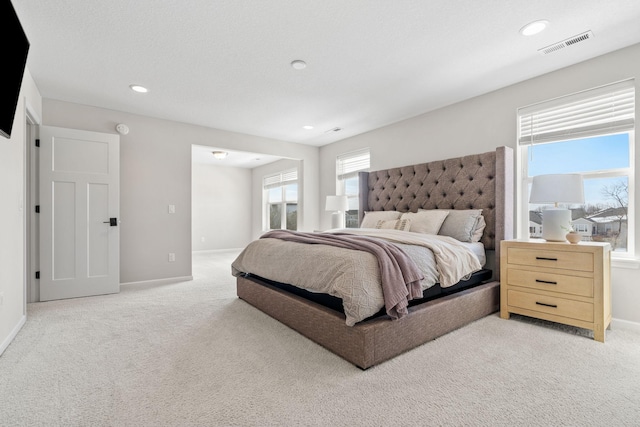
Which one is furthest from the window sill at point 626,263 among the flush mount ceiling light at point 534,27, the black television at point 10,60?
the black television at point 10,60

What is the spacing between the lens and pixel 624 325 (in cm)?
246

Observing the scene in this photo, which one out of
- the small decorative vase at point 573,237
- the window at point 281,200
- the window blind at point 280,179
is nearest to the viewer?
the small decorative vase at point 573,237

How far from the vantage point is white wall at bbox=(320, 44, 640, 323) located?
2479 millimetres

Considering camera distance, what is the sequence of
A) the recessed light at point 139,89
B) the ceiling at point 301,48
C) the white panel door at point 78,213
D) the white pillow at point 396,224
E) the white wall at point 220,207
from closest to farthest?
the ceiling at point 301,48 < the recessed light at point 139,89 < the white panel door at point 78,213 < the white pillow at point 396,224 < the white wall at point 220,207

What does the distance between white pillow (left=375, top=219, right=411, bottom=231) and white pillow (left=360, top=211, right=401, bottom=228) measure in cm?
11

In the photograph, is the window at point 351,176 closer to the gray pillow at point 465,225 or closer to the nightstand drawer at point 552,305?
the gray pillow at point 465,225

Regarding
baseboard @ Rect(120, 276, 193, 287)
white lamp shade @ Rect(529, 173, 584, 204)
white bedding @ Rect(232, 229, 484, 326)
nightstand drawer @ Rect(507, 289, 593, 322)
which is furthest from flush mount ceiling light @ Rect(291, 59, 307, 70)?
baseboard @ Rect(120, 276, 193, 287)

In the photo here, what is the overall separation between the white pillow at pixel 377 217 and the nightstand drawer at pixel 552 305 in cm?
157

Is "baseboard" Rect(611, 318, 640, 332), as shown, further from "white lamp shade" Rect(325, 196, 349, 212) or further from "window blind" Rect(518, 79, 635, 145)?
"white lamp shade" Rect(325, 196, 349, 212)

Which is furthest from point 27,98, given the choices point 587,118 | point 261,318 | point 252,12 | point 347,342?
point 587,118

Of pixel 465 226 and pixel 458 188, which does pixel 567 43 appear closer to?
pixel 458 188

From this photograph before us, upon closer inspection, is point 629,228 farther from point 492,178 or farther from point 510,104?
point 510,104

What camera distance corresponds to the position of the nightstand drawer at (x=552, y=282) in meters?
2.28

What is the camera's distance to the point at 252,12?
2066 millimetres
